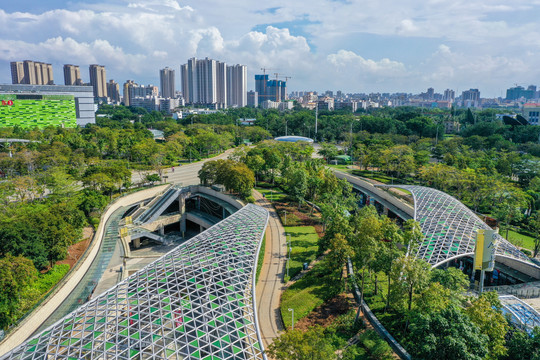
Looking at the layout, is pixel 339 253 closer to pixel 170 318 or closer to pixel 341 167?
pixel 170 318

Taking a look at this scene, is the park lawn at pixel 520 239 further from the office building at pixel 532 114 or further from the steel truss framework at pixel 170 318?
the office building at pixel 532 114

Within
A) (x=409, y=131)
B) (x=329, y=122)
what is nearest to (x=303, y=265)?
(x=409, y=131)

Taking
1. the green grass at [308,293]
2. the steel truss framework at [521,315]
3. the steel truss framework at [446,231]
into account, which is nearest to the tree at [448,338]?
the steel truss framework at [521,315]

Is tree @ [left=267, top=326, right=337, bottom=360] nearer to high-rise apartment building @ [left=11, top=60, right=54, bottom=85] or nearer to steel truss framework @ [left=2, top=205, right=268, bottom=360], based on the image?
steel truss framework @ [left=2, top=205, right=268, bottom=360]

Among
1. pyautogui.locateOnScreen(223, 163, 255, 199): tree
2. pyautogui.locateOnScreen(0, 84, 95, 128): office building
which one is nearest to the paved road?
pyautogui.locateOnScreen(223, 163, 255, 199): tree

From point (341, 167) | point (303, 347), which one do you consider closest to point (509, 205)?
point (303, 347)

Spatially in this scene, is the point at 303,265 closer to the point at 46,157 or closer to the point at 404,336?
the point at 404,336
